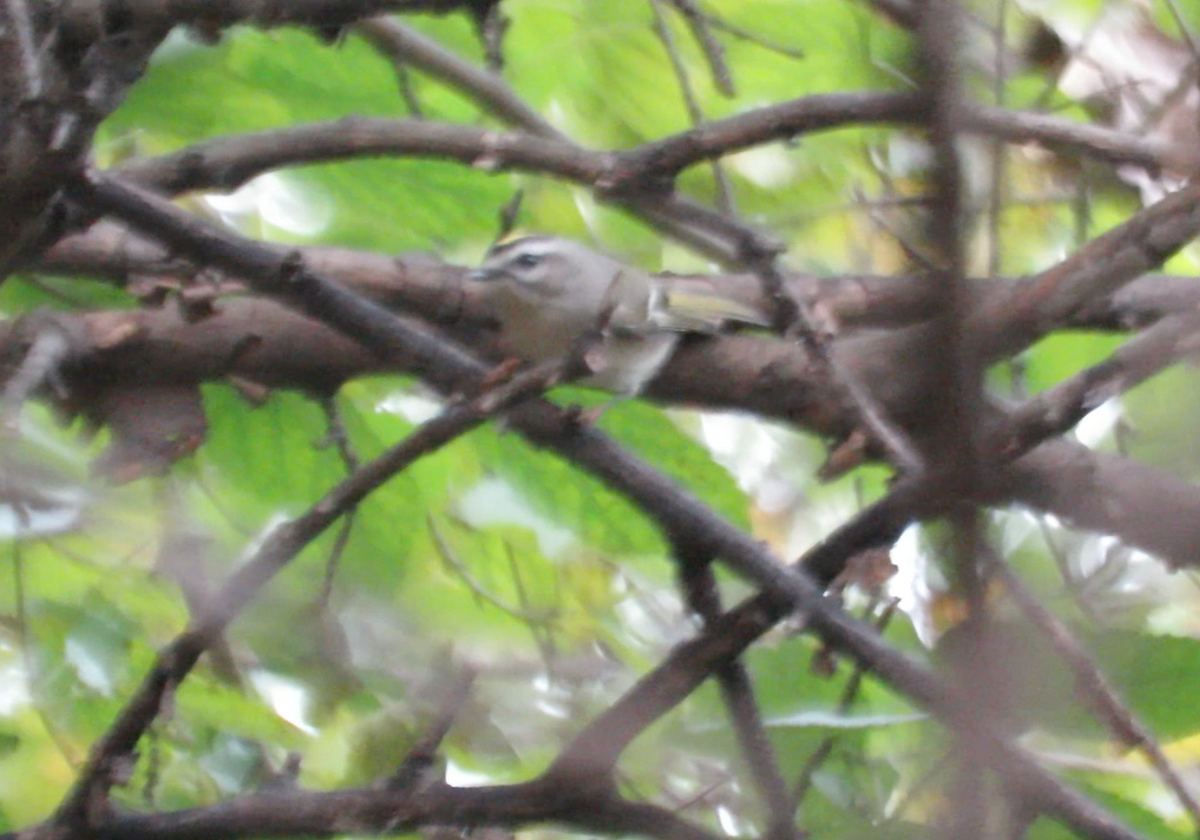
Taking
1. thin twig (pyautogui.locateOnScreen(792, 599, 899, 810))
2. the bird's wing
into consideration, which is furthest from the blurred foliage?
the bird's wing

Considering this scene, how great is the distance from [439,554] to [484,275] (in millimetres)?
465

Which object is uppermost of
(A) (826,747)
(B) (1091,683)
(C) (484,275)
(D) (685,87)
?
(D) (685,87)

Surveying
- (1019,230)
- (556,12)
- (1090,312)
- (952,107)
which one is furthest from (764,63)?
(952,107)

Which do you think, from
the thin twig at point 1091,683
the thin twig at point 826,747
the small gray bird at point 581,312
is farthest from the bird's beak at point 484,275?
the thin twig at point 1091,683

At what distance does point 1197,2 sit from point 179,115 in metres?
1.61

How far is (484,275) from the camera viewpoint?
2.20m

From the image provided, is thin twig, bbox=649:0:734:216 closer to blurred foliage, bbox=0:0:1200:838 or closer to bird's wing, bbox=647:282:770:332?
blurred foliage, bbox=0:0:1200:838

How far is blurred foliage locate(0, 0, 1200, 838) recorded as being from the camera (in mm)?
1707

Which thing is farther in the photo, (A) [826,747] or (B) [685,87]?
(B) [685,87]

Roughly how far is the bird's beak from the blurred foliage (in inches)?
2.5

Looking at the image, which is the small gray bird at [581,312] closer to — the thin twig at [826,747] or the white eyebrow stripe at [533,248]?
the white eyebrow stripe at [533,248]

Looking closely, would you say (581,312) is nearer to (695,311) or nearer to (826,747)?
(695,311)

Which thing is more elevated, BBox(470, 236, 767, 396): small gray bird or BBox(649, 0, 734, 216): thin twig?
BBox(649, 0, 734, 216): thin twig

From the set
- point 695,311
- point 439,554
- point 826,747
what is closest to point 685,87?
point 695,311
